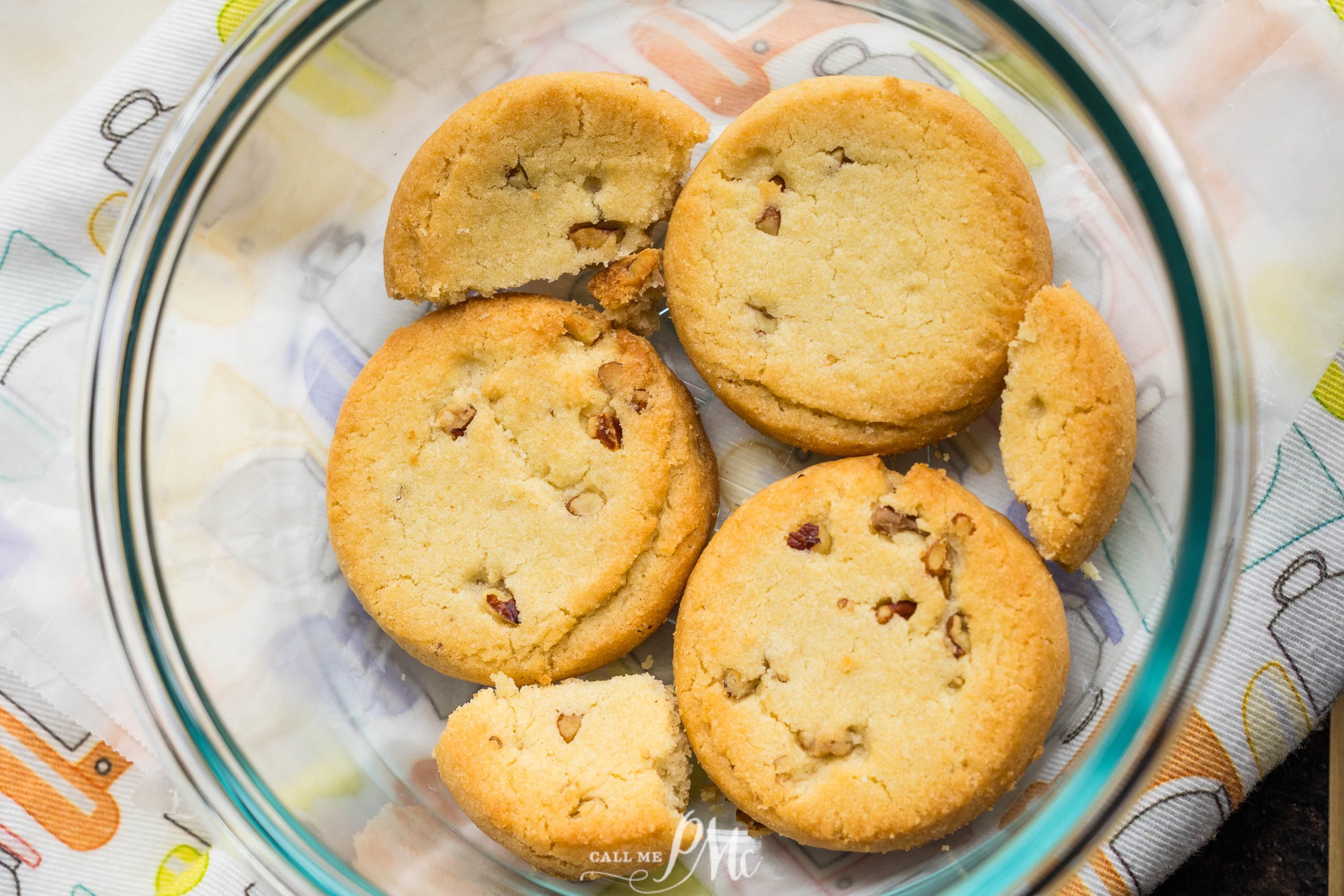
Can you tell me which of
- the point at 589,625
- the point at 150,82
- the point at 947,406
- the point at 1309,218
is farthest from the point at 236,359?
the point at 1309,218

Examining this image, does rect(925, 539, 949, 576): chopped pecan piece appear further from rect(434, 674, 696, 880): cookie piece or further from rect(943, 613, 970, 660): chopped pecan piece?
rect(434, 674, 696, 880): cookie piece

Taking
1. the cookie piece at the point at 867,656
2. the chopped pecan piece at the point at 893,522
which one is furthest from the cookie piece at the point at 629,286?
the chopped pecan piece at the point at 893,522

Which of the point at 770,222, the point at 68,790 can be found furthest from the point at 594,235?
the point at 68,790

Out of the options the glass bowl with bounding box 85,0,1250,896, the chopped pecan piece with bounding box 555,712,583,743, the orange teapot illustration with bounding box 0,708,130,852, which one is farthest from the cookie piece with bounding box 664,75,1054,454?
the orange teapot illustration with bounding box 0,708,130,852

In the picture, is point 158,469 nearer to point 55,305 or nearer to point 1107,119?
point 55,305

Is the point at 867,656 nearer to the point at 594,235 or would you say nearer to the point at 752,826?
the point at 752,826

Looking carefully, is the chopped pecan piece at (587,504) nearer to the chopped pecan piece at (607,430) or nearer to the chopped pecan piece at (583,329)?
the chopped pecan piece at (607,430)
